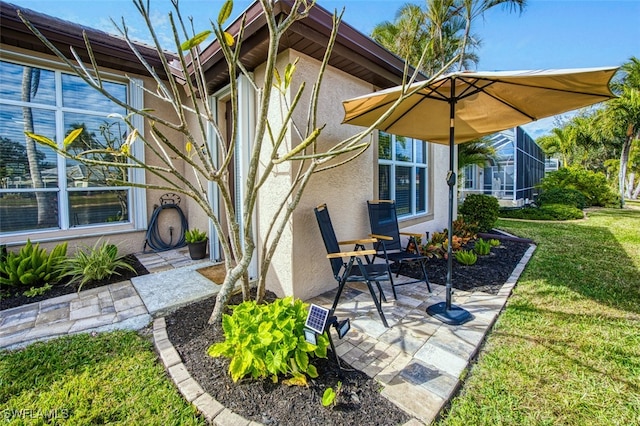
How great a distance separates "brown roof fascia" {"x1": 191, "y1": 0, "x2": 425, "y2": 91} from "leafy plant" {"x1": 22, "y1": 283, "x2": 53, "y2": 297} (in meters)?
3.76

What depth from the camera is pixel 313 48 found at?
3.48 metres

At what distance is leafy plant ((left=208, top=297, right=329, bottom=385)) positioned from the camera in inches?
81.1

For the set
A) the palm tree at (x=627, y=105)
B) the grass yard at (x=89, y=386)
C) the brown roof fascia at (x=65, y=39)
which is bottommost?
the grass yard at (x=89, y=386)

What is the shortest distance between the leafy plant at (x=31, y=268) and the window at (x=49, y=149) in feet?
2.35

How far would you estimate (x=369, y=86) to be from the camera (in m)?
4.80

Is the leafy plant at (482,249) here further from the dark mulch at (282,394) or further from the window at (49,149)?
the window at (49,149)

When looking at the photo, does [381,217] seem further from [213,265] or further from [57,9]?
[57,9]

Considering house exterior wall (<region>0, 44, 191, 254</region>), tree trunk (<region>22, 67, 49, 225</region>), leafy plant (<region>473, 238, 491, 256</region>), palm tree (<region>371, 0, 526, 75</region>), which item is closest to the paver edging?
house exterior wall (<region>0, 44, 191, 254</region>)

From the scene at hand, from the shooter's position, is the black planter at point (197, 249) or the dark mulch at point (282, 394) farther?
the black planter at point (197, 249)

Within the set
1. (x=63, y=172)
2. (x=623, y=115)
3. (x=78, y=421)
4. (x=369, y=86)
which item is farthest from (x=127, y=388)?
(x=623, y=115)

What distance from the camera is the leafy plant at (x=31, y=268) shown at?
12.5 ft

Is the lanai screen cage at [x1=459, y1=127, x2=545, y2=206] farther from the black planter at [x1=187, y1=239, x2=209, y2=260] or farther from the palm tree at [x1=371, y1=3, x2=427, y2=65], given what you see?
the black planter at [x1=187, y1=239, x2=209, y2=260]

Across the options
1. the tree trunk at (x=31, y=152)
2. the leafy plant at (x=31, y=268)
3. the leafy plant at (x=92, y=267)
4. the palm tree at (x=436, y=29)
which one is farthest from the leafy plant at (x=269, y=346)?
the palm tree at (x=436, y=29)

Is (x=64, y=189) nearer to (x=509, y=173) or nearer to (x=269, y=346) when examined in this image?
(x=269, y=346)
